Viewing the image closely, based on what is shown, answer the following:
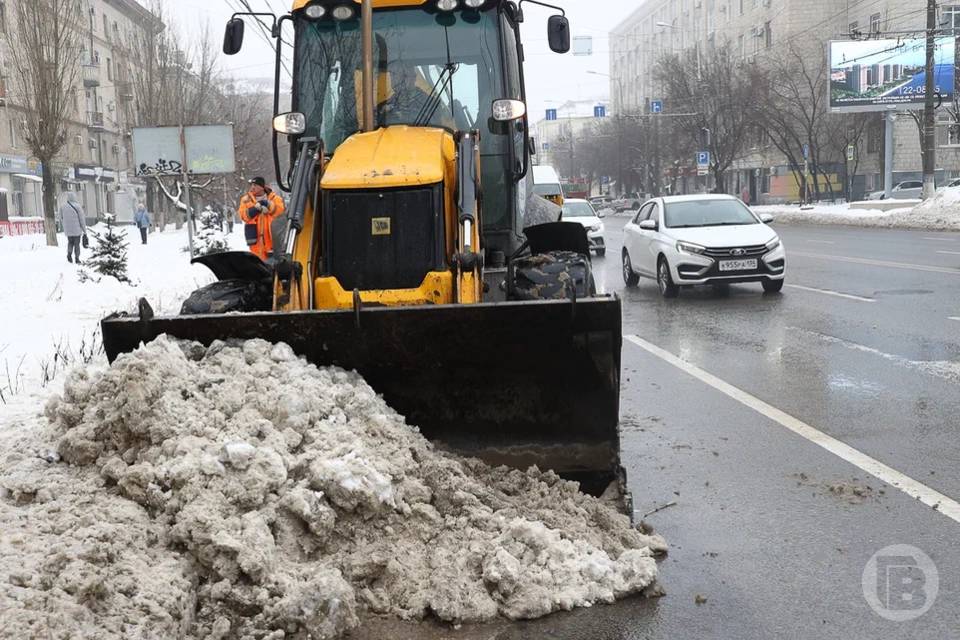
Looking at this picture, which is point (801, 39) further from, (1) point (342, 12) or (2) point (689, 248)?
(1) point (342, 12)

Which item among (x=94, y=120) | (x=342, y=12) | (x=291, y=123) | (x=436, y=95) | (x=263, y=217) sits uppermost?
(x=94, y=120)

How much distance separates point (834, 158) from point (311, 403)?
68317 mm

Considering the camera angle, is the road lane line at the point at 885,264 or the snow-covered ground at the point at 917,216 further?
the snow-covered ground at the point at 917,216

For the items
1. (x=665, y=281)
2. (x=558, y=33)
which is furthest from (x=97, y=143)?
(x=558, y=33)

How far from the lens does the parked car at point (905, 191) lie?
55.8 metres

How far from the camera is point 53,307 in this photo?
1371 cm

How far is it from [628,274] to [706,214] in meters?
2.34

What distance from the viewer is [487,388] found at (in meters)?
5.24

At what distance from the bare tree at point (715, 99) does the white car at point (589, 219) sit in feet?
113

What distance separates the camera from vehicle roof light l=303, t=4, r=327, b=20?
23.0 ft

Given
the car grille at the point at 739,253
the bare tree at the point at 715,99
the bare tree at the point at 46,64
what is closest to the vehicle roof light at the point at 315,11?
the car grille at the point at 739,253

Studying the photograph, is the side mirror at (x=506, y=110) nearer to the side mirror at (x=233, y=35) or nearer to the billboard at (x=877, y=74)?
the side mirror at (x=233, y=35)

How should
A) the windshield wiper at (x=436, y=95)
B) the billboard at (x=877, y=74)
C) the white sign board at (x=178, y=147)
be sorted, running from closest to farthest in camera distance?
the windshield wiper at (x=436, y=95)
the white sign board at (x=178, y=147)
the billboard at (x=877, y=74)

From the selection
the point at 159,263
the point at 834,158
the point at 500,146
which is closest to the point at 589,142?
the point at 834,158
